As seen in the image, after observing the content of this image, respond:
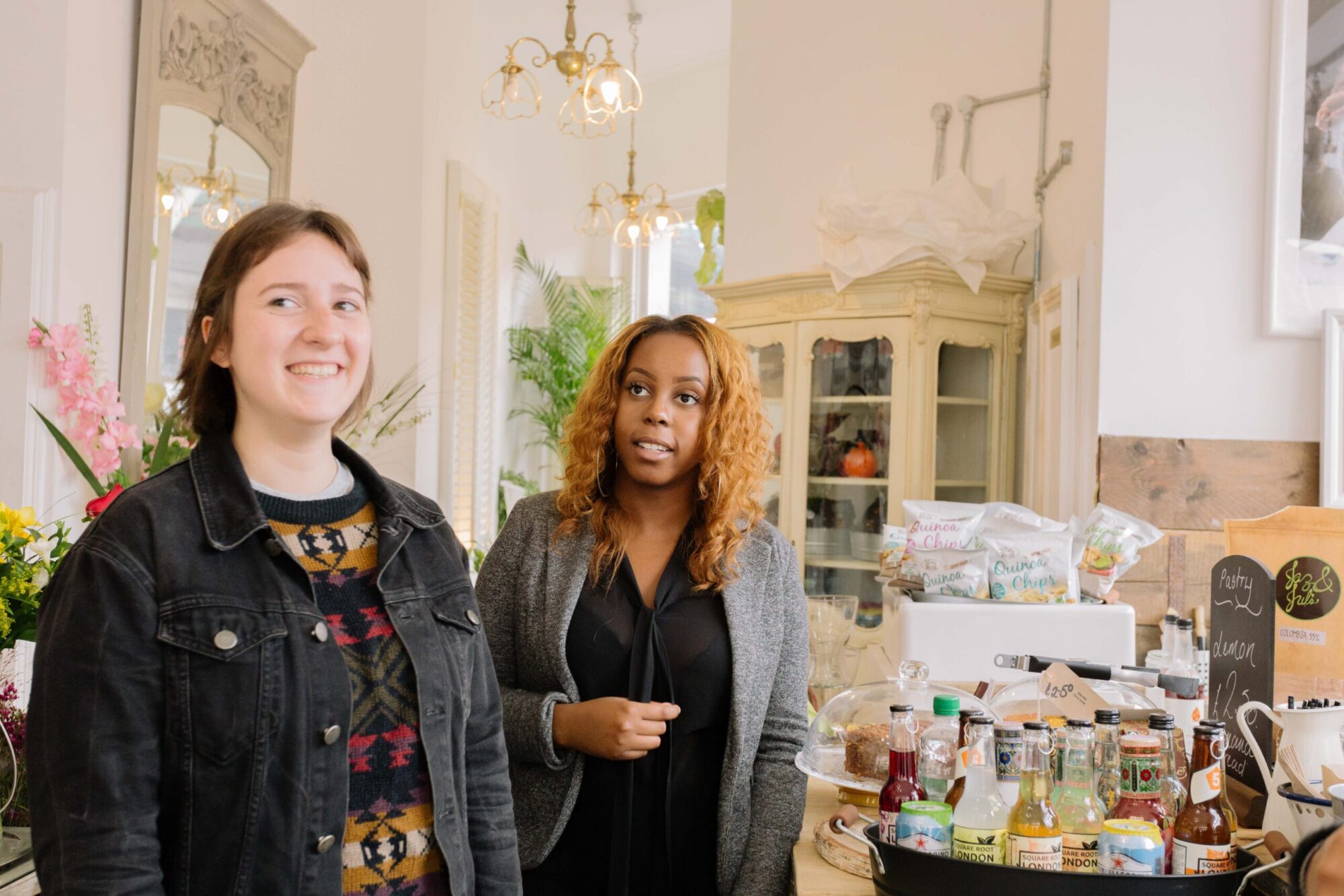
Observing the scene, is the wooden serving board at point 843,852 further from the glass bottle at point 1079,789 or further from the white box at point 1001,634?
the white box at point 1001,634

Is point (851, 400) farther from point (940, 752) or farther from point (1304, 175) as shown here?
point (940, 752)

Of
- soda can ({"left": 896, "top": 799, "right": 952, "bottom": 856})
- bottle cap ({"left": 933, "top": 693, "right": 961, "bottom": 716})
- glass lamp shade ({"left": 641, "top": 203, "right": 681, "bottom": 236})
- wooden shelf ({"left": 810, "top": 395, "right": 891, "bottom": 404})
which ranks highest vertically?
glass lamp shade ({"left": 641, "top": 203, "right": 681, "bottom": 236})

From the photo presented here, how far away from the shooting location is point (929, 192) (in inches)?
160

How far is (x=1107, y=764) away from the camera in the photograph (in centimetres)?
137

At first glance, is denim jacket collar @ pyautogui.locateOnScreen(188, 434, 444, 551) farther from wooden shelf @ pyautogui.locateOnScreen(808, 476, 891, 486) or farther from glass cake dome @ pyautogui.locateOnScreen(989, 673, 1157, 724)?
wooden shelf @ pyautogui.locateOnScreen(808, 476, 891, 486)

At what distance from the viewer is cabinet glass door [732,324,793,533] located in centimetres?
439

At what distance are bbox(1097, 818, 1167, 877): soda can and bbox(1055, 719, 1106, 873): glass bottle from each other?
0.04 metres

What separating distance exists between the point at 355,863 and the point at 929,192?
3440 mm

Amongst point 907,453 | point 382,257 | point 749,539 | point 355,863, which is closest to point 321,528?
point 355,863

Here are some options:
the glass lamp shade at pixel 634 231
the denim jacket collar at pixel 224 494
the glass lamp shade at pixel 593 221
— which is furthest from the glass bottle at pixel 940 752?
the glass lamp shade at pixel 593 221

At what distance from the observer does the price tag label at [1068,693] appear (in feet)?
5.23

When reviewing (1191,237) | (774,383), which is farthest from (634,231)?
(1191,237)

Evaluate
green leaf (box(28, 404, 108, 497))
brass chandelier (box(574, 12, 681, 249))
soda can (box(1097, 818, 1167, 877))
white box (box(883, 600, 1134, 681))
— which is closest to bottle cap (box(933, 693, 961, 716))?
soda can (box(1097, 818, 1167, 877))

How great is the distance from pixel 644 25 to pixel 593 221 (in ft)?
4.46
